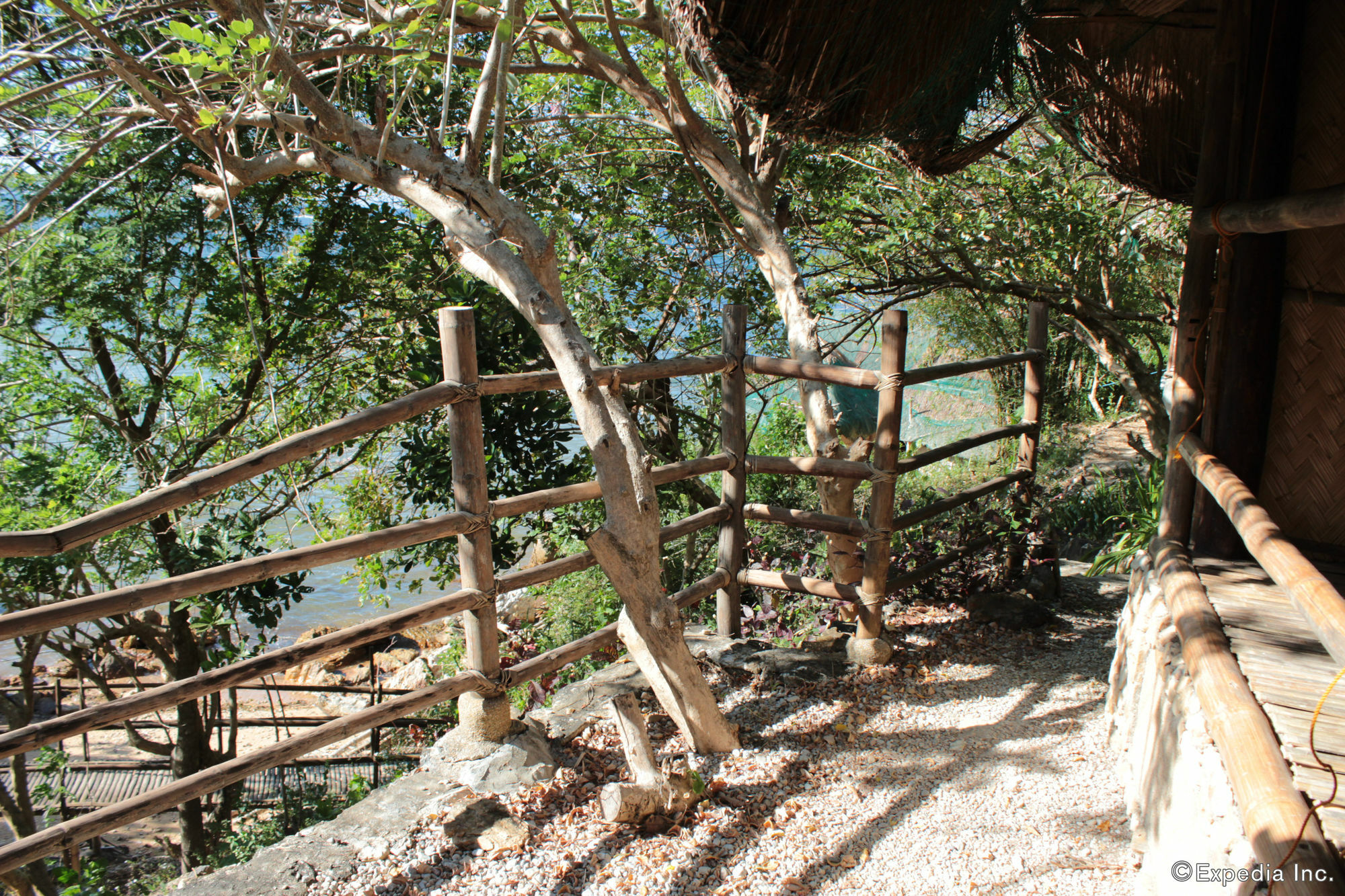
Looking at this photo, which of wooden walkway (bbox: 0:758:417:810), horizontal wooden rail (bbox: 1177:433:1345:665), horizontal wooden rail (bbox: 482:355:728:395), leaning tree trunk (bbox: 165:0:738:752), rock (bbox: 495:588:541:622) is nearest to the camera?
horizontal wooden rail (bbox: 1177:433:1345:665)

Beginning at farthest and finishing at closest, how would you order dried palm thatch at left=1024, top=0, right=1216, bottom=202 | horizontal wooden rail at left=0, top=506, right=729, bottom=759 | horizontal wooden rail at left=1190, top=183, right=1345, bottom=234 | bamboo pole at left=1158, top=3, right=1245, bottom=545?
dried palm thatch at left=1024, top=0, right=1216, bottom=202 < bamboo pole at left=1158, top=3, right=1245, bottom=545 < horizontal wooden rail at left=0, top=506, right=729, bottom=759 < horizontal wooden rail at left=1190, top=183, right=1345, bottom=234

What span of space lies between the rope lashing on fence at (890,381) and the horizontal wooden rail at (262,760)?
1.51m

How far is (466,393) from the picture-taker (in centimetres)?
272

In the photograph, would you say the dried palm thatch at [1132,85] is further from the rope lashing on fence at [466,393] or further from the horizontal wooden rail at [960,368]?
the rope lashing on fence at [466,393]

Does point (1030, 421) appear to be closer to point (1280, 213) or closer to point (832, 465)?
point (832, 465)

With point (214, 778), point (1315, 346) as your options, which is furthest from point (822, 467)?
point (214, 778)

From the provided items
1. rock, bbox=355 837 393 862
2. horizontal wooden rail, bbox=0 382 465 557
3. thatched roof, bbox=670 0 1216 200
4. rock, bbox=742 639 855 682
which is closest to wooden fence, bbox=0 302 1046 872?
horizontal wooden rail, bbox=0 382 465 557

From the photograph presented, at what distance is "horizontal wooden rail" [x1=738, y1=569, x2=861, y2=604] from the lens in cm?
383

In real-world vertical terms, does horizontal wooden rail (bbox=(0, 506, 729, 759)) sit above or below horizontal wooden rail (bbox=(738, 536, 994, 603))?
above

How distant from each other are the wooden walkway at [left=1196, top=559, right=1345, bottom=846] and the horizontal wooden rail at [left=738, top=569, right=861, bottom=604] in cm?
146

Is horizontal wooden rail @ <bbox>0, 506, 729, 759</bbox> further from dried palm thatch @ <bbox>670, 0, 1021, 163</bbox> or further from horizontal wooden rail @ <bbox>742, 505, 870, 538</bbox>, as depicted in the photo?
dried palm thatch @ <bbox>670, 0, 1021, 163</bbox>

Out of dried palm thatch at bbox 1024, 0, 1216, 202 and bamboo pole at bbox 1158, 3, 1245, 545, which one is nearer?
bamboo pole at bbox 1158, 3, 1245, 545

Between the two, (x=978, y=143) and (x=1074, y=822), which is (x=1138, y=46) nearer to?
(x=978, y=143)

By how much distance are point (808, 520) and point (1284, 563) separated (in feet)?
7.66
